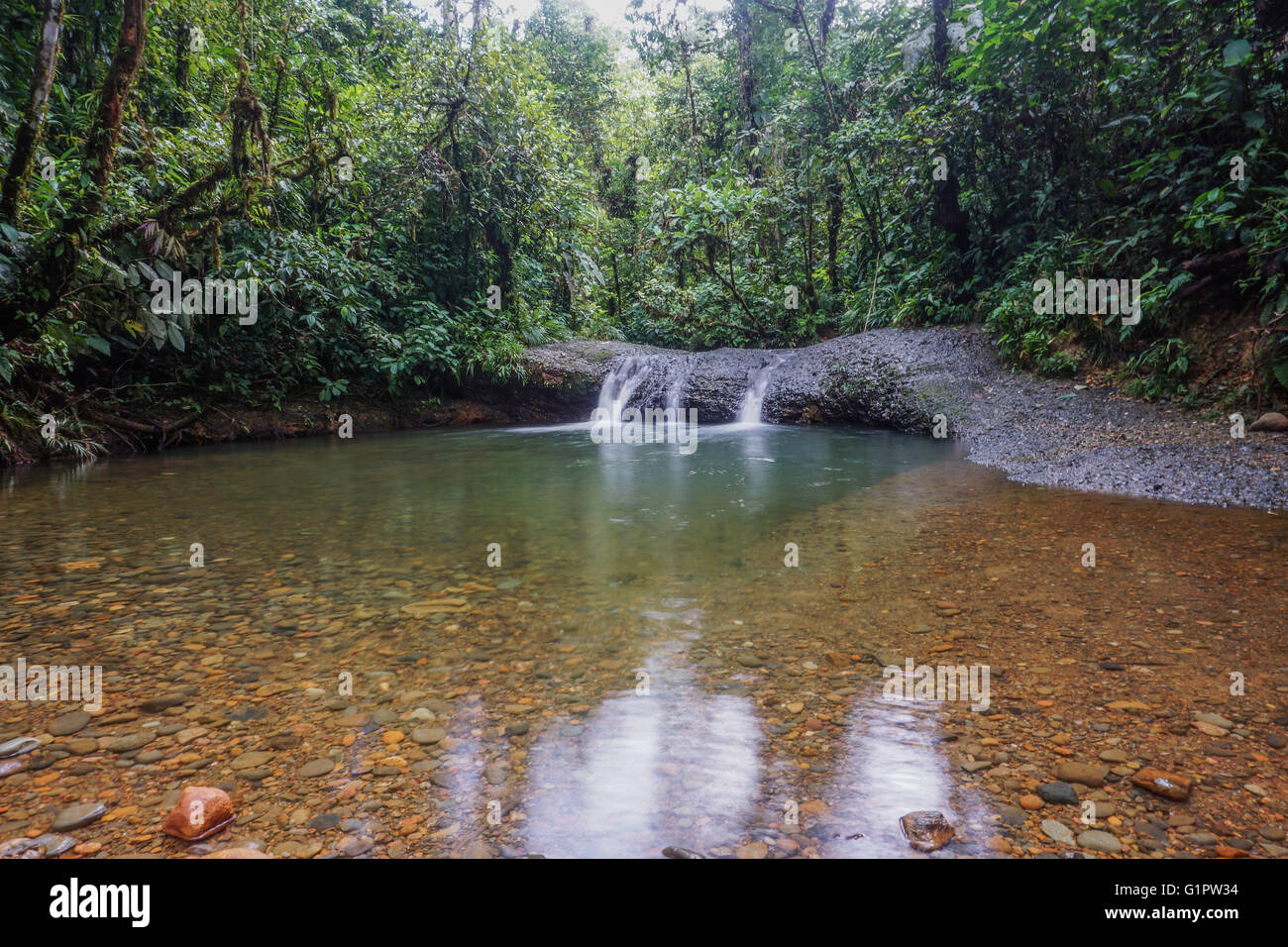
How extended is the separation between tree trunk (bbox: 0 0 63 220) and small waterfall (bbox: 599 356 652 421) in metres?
8.26

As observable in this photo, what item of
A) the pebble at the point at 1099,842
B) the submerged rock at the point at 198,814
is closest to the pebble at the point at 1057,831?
the pebble at the point at 1099,842

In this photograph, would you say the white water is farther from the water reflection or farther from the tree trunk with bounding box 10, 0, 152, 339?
the water reflection

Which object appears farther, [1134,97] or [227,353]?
[227,353]

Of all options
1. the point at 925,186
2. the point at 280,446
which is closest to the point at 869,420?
the point at 925,186

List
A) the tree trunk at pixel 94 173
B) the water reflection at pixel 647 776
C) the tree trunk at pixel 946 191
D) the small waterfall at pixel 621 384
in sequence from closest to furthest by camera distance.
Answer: the water reflection at pixel 647 776, the tree trunk at pixel 94 173, the tree trunk at pixel 946 191, the small waterfall at pixel 621 384

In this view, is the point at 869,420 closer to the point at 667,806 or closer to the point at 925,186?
the point at 925,186

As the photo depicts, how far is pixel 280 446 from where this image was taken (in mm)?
9273

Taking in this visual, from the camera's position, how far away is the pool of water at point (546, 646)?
165 centimetres

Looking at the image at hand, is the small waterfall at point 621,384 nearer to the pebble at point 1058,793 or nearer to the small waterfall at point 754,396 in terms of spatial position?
the small waterfall at point 754,396

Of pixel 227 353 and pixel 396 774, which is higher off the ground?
pixel 227 353

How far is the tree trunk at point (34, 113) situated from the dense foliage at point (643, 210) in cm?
2

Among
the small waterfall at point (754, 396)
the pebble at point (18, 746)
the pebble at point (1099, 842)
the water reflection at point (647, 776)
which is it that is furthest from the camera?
the small waterfall at point (754, 396)

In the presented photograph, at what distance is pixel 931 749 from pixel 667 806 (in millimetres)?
777

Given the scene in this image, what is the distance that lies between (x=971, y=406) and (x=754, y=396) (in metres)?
4.00
